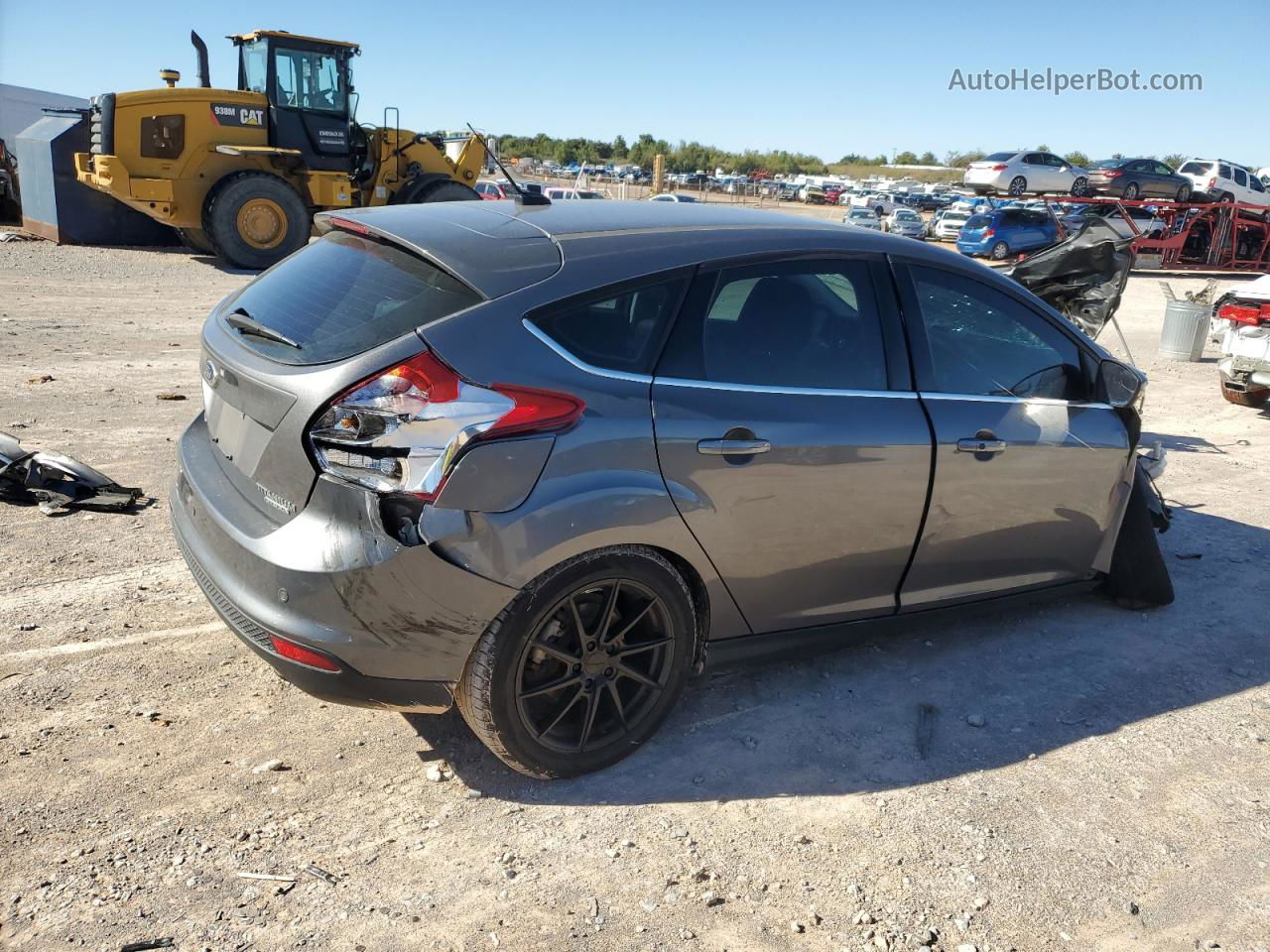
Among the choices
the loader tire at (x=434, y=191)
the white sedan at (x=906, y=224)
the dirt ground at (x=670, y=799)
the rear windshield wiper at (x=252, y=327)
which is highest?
the loader tire at (x=434, y=191)

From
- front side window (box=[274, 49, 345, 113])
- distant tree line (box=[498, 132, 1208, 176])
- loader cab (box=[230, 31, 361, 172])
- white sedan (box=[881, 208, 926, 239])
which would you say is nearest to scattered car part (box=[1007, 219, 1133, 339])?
loader cab (box=[230, 31, 361, 172])

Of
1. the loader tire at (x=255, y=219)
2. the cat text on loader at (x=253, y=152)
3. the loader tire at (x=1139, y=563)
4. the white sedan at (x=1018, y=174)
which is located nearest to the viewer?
Result: the loader tire at (x=1139, y=563)

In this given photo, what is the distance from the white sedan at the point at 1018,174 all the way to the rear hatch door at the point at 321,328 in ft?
109

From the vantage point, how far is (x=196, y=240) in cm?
1630

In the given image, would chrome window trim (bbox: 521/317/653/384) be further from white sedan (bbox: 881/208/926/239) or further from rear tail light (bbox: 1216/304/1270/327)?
white sedan (bbox: 881/208/926/239)

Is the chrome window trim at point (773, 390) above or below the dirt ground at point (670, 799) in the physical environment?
above

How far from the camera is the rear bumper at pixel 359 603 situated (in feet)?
9.01

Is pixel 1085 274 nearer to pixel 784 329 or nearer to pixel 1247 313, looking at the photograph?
pixel 1247 313

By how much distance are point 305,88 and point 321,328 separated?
566 inches

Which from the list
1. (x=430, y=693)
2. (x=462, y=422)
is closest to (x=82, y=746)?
(x=430, y=693)

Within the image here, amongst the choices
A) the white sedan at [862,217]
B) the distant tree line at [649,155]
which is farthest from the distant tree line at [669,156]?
the white sedan at [862,217]

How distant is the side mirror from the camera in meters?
4.31

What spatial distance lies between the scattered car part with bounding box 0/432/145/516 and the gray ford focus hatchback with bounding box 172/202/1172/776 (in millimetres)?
1873

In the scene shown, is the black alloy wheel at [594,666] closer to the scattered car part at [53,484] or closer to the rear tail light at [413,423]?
the rear tail light at [413,423]
